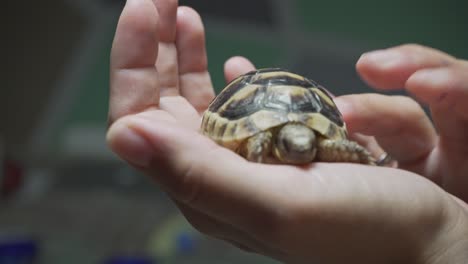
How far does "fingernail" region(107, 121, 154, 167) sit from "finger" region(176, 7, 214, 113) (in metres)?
0.64

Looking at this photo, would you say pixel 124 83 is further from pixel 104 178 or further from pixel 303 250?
pixel 104 178

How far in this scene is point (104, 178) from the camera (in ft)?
10.8

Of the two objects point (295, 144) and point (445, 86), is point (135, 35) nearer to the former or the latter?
point (295, 144)

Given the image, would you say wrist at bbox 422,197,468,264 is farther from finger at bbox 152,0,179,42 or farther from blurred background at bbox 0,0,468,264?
blurred background at bbox 0,0,468,264

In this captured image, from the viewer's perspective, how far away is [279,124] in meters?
1.04

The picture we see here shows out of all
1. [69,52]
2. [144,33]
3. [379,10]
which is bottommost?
[69,52]

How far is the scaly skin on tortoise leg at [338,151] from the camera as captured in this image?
1.03m

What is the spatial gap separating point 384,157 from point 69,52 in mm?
2361

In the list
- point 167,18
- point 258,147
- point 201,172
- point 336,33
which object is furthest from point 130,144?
point 336,33

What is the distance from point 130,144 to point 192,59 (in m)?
0.70

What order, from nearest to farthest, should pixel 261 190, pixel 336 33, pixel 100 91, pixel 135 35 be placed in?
1. pixel 261 190
2. pixel 135 35
3. pixel 336 33
4. pixel 100 91

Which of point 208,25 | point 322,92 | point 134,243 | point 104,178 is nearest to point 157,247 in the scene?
point 134,243

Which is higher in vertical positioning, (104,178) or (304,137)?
(304,137)

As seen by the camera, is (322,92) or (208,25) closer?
(322,92)
